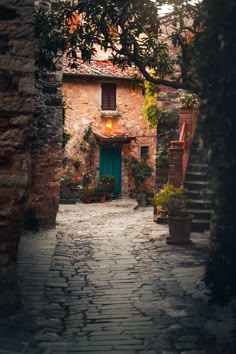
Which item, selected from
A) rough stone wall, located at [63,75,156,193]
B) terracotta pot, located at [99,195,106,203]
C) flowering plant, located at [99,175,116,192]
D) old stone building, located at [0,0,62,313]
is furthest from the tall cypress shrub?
rough stone wall, located at [63,75,156,193]

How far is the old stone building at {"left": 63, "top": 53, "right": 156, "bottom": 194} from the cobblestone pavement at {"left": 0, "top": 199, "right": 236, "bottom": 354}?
35.4ft

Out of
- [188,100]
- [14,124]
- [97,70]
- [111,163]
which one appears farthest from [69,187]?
[14,124]

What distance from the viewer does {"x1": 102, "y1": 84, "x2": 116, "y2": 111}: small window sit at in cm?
2275

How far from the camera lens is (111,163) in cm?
2309

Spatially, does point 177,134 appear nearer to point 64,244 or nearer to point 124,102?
point 64,244

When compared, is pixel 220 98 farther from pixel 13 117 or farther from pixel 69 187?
pixel 69 187

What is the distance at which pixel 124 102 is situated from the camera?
2305 centimetres

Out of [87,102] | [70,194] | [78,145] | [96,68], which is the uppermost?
[96,68]

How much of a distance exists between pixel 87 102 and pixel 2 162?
1687 centimetres

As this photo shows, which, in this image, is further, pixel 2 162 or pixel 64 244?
pixel 64 244

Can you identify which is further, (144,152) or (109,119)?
(144,152)

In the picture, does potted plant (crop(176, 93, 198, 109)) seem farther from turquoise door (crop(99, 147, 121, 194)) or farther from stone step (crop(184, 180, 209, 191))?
turquoise door (crop(99, 147, 121, 194))

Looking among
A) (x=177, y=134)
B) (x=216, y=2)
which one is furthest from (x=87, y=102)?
(x=216, y=2)

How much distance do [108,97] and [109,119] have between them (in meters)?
0.90
